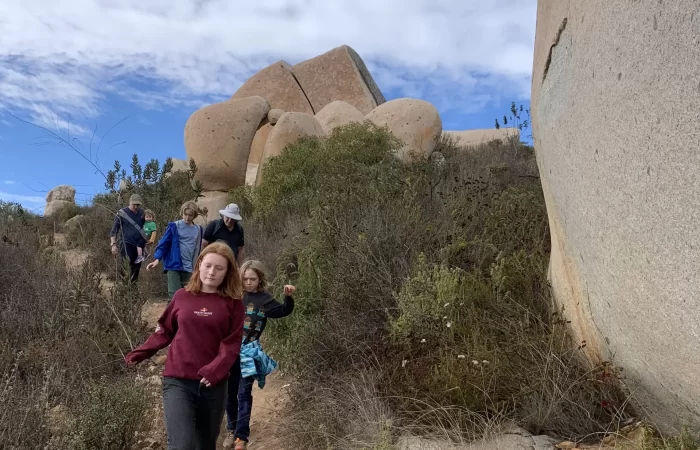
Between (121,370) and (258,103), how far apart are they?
1016cm

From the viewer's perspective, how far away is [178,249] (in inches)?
211

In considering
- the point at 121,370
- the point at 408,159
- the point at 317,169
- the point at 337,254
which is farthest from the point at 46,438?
the point at 408,159

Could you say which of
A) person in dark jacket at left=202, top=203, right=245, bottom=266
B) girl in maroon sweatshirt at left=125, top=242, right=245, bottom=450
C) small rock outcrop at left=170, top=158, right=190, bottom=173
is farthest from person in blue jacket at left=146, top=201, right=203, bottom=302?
small rock outcrop at left=170, top=158, right=190, bottom=173

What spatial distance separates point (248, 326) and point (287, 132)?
9.29m

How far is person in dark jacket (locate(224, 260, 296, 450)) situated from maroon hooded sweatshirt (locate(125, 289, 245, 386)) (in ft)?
2.35

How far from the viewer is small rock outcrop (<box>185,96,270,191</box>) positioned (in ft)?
43.4

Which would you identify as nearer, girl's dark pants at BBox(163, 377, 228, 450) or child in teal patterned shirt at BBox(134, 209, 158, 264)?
girl's dark pants at BBox(163, 377, 228, 450)

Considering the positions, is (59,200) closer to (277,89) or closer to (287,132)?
(277,89)

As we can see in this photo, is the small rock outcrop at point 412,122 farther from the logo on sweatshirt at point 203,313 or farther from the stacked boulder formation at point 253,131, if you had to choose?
Result: the logo on sweatshirt at point 203,313

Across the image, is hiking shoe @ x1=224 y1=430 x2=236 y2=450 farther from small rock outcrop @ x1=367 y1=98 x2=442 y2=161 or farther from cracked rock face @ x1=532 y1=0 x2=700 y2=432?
small rock outcrop @ x1=367 y1=98 x2=442 y2=161

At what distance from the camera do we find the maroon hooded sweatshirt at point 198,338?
2576mm

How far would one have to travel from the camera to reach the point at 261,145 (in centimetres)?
1612

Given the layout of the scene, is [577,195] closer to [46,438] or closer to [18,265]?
[46,438]

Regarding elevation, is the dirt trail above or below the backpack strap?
below
